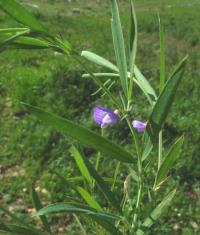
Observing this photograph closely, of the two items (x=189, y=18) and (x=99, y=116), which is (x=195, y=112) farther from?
(x=189, y=18)

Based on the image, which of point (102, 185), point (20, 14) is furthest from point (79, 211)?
point (20, 14)

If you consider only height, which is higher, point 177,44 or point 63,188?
point 63,188

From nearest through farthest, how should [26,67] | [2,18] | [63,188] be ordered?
[63,188]
[26,67]
[2,18]

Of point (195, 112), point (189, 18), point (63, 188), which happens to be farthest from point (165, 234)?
point (189, 18)

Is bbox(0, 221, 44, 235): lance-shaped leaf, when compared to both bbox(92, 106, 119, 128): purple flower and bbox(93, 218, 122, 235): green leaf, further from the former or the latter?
bbox(92, 106, 119, 128): purple flower

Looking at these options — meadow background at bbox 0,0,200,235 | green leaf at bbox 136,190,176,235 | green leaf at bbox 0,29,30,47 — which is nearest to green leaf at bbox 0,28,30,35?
green leaf at bbox 0,29,30,47

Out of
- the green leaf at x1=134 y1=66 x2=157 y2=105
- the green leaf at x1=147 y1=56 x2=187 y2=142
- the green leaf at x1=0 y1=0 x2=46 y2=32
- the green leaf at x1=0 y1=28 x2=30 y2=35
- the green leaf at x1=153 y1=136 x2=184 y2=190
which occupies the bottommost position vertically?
the green leaf at x1=153 y1=136 x2=184 y2=190
